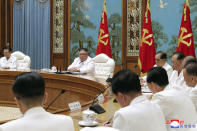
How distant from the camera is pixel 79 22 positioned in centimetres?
799

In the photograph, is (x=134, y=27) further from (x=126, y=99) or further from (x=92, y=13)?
(x=126, y=99)

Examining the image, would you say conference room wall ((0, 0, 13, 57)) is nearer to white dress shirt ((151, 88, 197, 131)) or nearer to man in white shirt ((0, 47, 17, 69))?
man in white shirt ((0, 47, 17, 69))

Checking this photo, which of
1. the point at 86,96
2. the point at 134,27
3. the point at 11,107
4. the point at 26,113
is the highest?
the point at 134,27

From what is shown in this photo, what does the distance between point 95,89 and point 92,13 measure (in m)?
4.09

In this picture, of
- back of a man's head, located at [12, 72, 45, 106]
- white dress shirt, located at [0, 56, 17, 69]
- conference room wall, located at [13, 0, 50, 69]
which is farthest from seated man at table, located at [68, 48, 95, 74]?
back of a man's head, located at [12, 72, 45, 106]

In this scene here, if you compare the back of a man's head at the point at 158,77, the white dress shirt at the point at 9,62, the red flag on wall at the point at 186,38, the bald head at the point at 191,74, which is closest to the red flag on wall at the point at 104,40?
the red flag on wall at the point at 186,38

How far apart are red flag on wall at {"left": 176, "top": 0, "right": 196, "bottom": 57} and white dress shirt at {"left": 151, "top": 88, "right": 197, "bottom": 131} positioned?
3809 mm

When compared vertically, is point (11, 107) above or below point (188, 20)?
below

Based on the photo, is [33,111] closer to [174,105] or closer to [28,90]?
[28,90]

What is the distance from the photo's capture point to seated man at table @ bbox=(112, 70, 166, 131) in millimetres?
1456

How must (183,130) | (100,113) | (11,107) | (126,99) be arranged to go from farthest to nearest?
(11,107) < (100,113) < (183,130) < (126,99)

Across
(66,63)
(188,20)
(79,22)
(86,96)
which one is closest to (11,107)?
(86,96)

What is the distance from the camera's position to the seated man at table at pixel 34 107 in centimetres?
126

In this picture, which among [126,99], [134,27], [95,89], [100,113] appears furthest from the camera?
[134,27]
